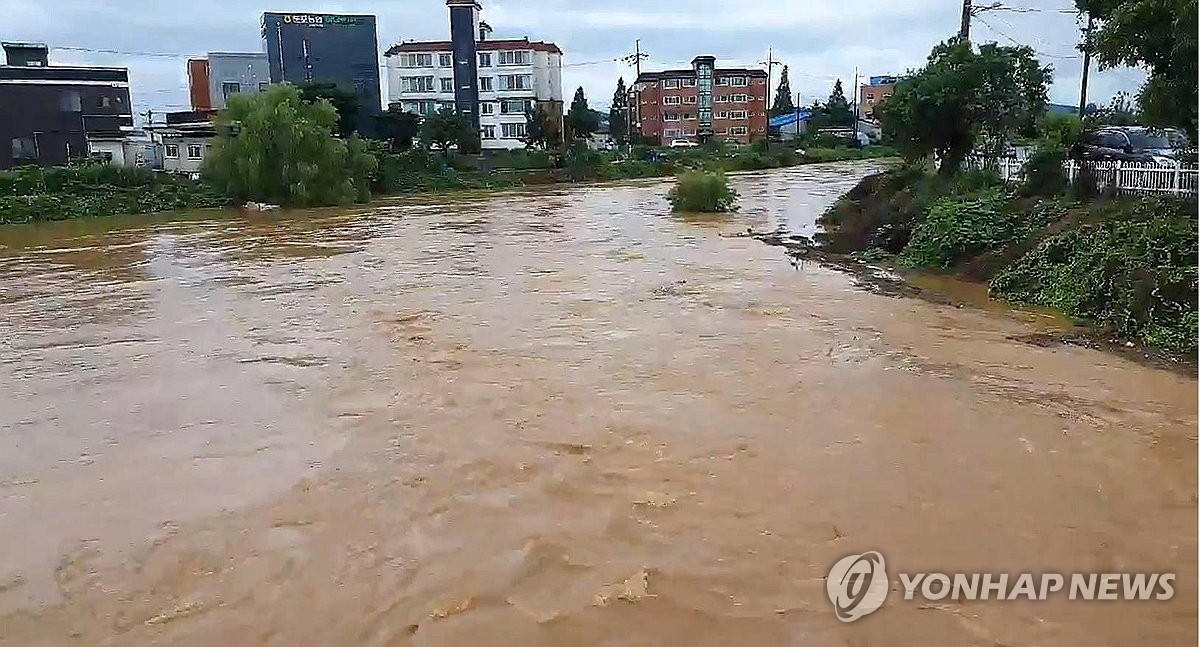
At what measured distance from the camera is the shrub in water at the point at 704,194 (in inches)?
1131

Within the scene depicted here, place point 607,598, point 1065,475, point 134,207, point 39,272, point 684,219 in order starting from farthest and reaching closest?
point 134,207
point 684,219
point 39,272
point 1065,475
point 607,598

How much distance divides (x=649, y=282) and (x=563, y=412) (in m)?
7.46

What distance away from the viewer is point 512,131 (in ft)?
194

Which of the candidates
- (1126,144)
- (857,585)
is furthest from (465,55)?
(857,585)

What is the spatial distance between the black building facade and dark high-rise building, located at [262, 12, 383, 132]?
49.3ft

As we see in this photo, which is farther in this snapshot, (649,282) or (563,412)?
(649,282)

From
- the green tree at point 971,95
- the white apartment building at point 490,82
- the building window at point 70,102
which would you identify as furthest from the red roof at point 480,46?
the green tree at point 971,95

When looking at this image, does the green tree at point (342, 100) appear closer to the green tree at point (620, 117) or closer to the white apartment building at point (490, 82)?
the white apartment building at point (490, 82)

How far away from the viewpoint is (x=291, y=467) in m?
7.57

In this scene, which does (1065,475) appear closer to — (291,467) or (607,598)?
(607,598)

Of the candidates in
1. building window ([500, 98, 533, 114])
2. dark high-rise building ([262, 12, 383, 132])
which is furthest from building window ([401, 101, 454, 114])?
building window ([500, 98, 533, 114])

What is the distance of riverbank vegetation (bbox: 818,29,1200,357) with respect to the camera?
1143 centimetres

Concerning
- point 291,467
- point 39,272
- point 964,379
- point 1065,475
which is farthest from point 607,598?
point 39,272

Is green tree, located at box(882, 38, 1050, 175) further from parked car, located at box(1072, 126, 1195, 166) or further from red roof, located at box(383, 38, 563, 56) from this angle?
red roof, located at box(383, 38, 563, 56)
